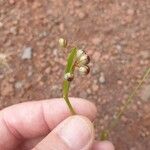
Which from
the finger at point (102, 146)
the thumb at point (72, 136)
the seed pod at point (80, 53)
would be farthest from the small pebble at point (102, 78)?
the seed pod at point (80, 53)

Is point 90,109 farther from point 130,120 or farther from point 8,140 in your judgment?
point 130,120

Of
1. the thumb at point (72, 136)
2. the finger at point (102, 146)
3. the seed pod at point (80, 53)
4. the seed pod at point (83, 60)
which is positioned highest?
the seed pod at point (80, 53)

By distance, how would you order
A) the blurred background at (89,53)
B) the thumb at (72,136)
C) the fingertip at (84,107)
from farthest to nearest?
the blurred background at (89,53) → the fingertip at (84,107) → the thumb at (72,136)

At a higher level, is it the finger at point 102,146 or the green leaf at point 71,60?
the green leaf at point 71,60

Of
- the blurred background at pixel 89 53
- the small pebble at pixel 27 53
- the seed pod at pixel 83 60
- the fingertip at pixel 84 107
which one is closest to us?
the seed pod at pixel 83 60

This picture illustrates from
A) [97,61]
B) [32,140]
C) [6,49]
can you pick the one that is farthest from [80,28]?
[32,140]

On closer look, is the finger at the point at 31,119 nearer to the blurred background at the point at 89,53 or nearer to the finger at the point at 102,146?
the finger at the point at 102,146

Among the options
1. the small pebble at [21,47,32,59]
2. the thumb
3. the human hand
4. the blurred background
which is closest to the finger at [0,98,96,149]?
the human hand
